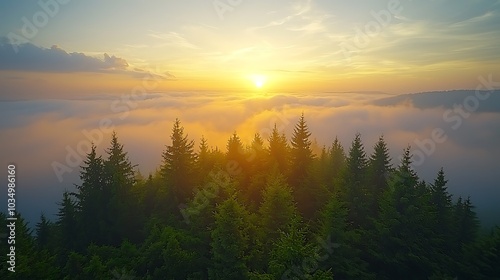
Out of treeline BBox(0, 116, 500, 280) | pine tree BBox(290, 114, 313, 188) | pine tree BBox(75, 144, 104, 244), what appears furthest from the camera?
pine tree BBox(290, 114, 313, 188)

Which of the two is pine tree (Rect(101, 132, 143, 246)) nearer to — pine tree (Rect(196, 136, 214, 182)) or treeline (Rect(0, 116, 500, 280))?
treeline (Rect(0, 116, 500, 280))

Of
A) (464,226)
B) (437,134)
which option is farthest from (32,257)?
(437,134)

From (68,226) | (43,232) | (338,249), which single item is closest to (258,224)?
(338,249)

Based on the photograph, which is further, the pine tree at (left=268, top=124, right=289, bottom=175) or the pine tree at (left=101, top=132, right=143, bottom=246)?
the pine tree at (left=268, top=124, right=289, bottom=175)

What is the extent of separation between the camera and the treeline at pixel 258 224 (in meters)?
24.4

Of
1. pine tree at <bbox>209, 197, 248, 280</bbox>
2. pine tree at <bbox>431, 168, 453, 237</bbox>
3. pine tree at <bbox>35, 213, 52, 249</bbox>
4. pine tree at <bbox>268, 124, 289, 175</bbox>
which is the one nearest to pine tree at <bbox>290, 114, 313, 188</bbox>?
pine tree at <bbox>268, 124, 289, 175</bbox>

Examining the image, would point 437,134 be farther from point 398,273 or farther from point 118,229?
point 118,229

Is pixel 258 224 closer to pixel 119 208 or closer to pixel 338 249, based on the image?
pixel 338 249

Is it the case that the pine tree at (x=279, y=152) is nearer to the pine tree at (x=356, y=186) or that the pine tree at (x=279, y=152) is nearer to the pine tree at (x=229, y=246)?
the pine tree at (x=356, y=186)

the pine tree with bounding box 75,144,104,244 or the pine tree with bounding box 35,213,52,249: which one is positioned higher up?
the pine tree with bounding box 75,144,104,244

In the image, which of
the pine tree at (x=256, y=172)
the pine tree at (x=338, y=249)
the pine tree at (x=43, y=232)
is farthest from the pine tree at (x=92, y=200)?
the pine tree at (x=338, y=249)

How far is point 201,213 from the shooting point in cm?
3117

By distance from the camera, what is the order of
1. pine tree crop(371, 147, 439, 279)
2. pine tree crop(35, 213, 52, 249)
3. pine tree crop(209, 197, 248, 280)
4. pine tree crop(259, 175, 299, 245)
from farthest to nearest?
pine tree crop(35, 213, 52, 249) < pine tree crop(371, 147, 439, 279) < pine tree crop(259, 175, 299, 245) < pine tree crop(209, 197, 248, 280)

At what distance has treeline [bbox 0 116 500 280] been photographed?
2442cm
